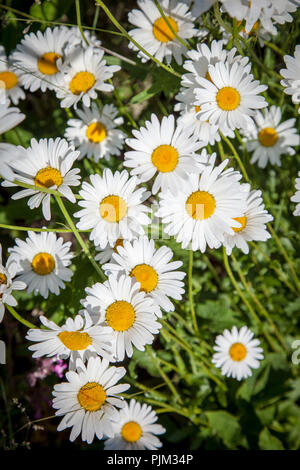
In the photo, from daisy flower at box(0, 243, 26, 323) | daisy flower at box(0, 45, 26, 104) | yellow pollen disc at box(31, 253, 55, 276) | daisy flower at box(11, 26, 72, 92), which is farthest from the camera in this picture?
daisy flower at box(0, 45, 26, 104)

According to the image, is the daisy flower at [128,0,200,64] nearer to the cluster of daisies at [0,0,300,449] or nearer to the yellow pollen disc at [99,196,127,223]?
the cluster of daisies at [0,0,300,449]

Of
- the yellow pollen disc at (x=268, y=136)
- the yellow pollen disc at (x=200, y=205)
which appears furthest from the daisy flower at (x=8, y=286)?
the yellow pollen disc at (x=268, y=136)

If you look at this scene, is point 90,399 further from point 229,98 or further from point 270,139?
point 270,139

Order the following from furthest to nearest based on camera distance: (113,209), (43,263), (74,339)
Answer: (43,263) → (113,209) → (74,339)

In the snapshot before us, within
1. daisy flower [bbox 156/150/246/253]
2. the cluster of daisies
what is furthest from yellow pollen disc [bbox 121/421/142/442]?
daisy flower [bbox 156/150/246/253]

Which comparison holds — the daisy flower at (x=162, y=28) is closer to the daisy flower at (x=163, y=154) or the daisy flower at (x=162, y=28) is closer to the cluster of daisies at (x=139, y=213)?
the cluster of daisies at (x=139, y=213)

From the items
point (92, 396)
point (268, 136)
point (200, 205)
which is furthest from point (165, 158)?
point (92, 396)

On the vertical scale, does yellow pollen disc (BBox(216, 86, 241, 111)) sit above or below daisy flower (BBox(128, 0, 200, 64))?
below
